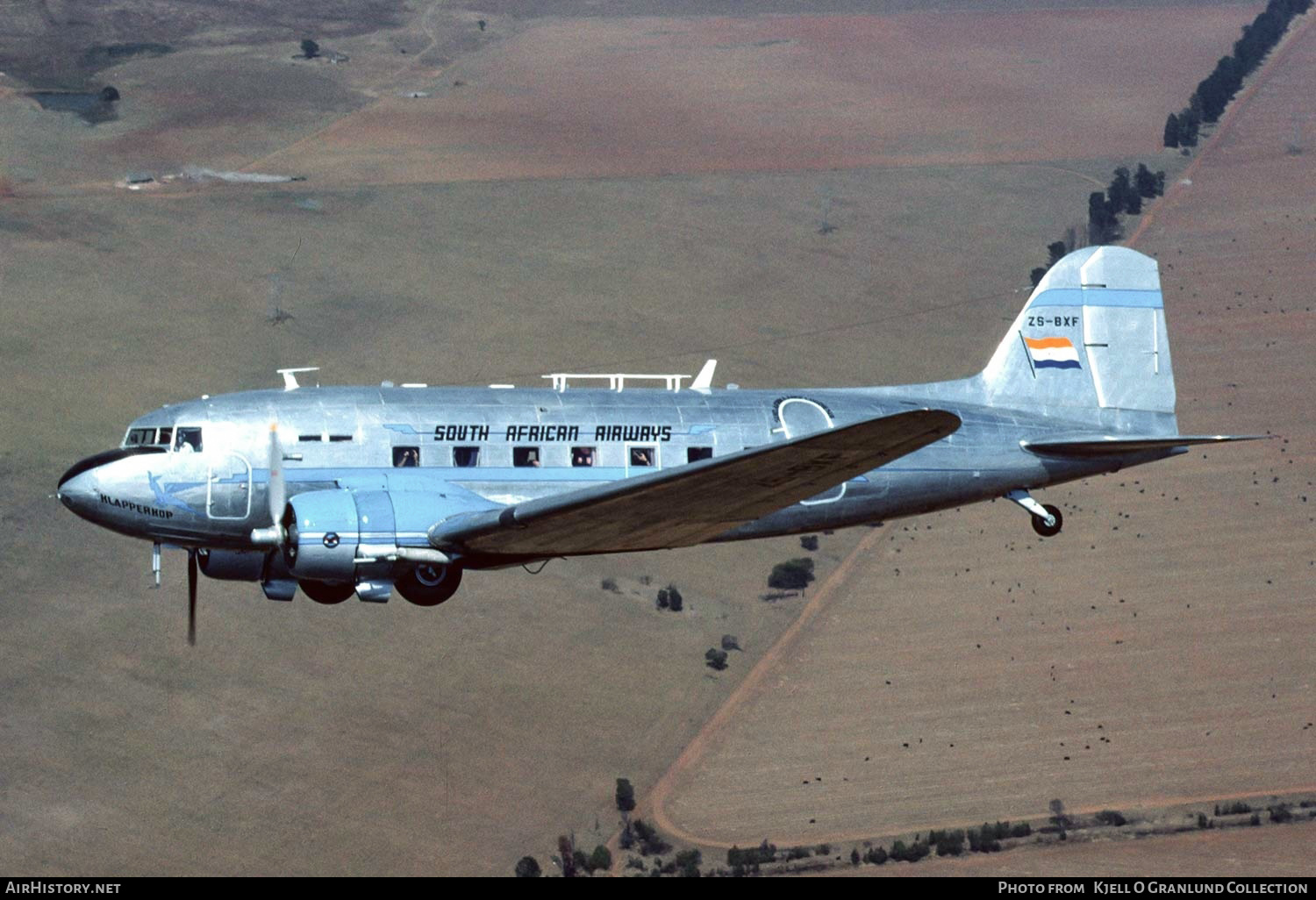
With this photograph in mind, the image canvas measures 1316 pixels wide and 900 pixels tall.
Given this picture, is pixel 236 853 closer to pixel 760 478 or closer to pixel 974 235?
pixel 760 478

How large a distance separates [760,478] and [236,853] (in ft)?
229

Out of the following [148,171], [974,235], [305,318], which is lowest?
[305,318]

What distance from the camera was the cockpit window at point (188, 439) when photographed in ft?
142

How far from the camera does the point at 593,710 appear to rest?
4380 inches

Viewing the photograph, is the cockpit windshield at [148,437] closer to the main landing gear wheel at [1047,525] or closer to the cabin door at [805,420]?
the cabin door at [805,420]

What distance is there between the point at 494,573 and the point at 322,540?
87502 mm

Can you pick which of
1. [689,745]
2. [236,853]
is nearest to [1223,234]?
[689,745]

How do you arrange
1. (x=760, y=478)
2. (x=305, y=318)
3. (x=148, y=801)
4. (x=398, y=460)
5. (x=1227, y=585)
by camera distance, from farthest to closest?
(x=305, y=318)
(x=1227, y=585)
(x=148, y=801)
(x=398, y=460)
(x=760, y=478)

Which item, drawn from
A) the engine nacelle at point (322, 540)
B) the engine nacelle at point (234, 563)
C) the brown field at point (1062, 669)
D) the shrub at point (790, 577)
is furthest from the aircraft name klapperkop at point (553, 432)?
the shrub at point (790, 577)

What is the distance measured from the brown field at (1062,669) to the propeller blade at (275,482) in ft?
212

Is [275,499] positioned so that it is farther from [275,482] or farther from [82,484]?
[82,484]

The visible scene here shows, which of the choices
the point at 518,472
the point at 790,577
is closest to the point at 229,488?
the point at 518,472

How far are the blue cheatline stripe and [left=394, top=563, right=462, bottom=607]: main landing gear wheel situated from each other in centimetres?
1558
